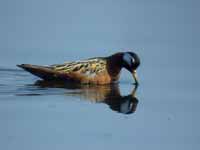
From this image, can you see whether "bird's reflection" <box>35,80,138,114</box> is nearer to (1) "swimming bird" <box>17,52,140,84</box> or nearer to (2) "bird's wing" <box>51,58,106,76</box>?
(1) "swimming bird" <box>17,52,140,84</box>

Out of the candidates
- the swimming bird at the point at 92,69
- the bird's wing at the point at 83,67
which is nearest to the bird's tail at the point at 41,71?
the swimming bird at the point at 92,69

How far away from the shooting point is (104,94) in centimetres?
2400

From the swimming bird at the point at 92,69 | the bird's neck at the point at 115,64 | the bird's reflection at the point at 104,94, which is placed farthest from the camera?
the bird's neck at the point at 115,64

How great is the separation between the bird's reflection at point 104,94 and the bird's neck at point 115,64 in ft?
2.11

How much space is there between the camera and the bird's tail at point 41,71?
25247 mm

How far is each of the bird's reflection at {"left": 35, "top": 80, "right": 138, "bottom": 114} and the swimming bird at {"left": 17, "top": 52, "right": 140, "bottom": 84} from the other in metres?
0.26

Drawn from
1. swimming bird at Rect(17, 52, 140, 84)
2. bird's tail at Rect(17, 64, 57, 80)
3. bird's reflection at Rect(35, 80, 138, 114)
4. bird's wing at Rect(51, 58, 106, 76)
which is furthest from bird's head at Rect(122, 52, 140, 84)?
bird's tail at Rect(17, 64, 57, 80)

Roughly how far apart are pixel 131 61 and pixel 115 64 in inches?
16.5

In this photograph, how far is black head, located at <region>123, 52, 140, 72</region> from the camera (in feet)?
85.1

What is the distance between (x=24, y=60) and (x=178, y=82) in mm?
4229

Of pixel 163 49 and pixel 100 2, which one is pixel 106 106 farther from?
pixel 100 2

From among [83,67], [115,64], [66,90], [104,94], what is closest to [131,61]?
[115,64]

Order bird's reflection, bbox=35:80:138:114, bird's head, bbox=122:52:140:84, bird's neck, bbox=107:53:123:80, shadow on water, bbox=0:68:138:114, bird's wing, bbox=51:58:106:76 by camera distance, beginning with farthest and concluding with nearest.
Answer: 1. bird's neck, bbox=107:53:123:80
2. bird's head, bbox=122:52:140:84
3. bird's wing, bbox=51:58:106:76
4. shadow on water, bbox=0:68:138:114
5. bird's reflection, bbox=35:80:138:114

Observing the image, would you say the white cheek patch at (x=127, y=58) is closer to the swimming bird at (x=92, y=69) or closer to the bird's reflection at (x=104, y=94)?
the swimming bird at (x=92, y=69)
